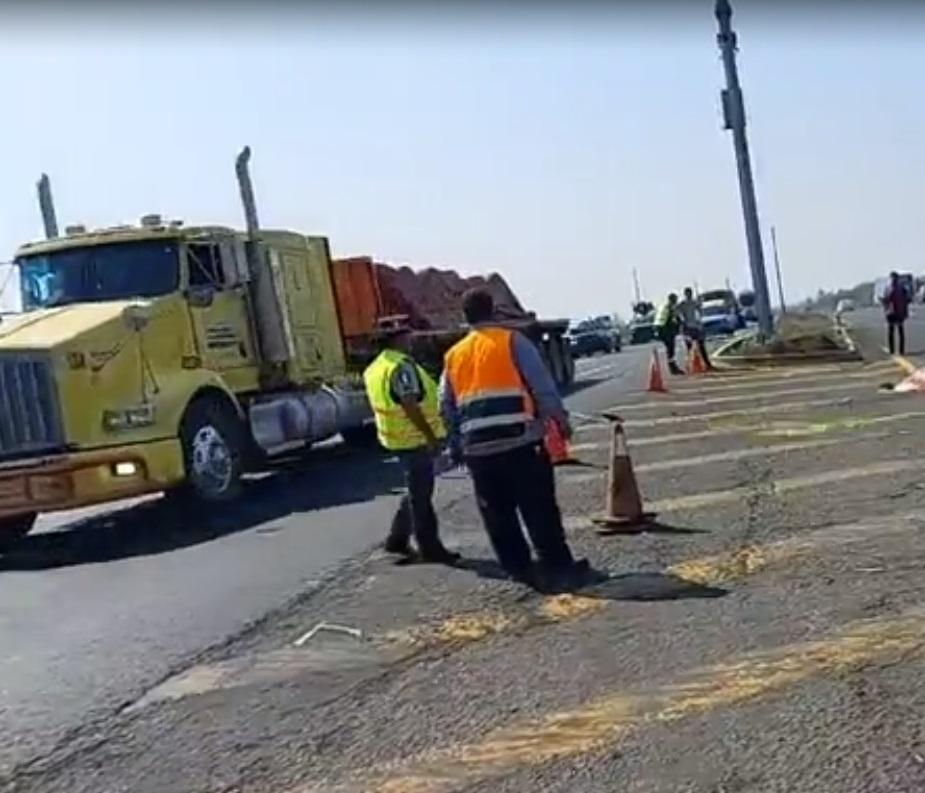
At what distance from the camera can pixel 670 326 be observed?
29.9 m

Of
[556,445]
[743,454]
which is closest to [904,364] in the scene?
[743,454]

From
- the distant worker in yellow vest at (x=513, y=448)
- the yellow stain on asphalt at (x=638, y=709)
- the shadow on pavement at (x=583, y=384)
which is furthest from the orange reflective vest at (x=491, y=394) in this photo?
the shadow on pavement at (x=583, y=384)

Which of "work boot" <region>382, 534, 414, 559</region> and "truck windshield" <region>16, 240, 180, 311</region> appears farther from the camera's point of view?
"truck windshield" <region>16, 240, 180, 311</region>

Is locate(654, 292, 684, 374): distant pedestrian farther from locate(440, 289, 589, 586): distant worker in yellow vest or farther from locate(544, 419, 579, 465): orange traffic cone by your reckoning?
locate(440, 289, 589, 586): distant worker in yellow vest

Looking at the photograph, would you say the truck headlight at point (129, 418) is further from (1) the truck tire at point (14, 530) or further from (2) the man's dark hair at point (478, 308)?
(2) the man's dark hair at point (478, 308)

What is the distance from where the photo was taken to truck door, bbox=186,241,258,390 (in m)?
15.4

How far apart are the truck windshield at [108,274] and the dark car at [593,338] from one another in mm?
41199

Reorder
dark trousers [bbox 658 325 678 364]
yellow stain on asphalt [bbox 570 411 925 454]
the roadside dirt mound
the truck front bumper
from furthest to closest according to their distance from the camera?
the roadside dirt mound → dark trousers [bbox 658 325 678 364] → yellow stain on asphalt [bbox 570 411 925 454] → the truck front bumper

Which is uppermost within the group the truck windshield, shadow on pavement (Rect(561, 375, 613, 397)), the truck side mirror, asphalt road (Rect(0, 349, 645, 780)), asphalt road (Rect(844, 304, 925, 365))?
the truck windshield

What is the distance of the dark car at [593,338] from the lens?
57.2m

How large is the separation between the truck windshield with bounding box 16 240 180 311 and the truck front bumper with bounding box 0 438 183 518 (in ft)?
7.16

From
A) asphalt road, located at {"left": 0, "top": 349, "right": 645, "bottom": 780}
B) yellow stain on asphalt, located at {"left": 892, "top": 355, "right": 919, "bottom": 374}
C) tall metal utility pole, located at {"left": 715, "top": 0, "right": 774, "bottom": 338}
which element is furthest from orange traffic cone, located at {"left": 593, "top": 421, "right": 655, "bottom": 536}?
tall metal utility pole, located at {"left": 715, "top": 0, "right": 774, "bottom": 338}

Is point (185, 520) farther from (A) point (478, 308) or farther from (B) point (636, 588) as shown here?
(B) point (636, 588)

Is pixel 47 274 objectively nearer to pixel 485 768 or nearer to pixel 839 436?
pixel 839 436
